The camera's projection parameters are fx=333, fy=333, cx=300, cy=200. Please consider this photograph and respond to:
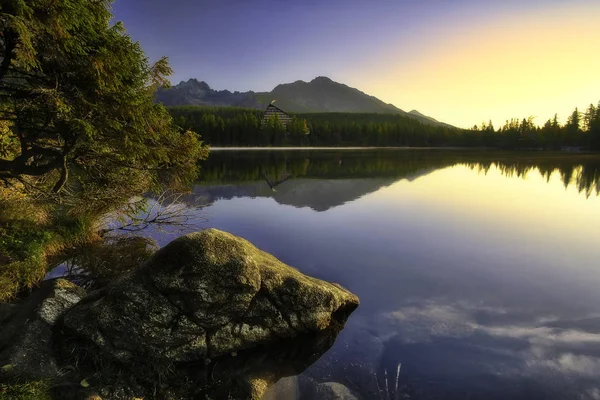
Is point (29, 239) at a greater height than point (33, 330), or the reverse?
point (29, 239)

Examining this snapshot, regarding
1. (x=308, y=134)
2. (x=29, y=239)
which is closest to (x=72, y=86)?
(x=29, y=239)

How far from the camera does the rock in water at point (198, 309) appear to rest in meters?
7.06

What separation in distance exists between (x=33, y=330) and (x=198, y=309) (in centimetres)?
323

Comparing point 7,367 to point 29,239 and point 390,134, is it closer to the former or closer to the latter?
point 29,239

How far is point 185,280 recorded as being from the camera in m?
7.53

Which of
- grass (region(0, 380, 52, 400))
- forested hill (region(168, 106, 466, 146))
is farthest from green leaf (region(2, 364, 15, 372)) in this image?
forested hill (region(168, 106, 466, 146))

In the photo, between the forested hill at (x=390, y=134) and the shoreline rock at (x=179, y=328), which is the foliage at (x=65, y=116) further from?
the forested hill at (x=390, y=134)

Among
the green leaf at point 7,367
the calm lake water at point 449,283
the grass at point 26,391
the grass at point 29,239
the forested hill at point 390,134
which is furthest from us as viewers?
the forested hill at point 390,134

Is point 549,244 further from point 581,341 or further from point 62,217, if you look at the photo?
point 62,217

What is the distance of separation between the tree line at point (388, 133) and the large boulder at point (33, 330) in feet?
393

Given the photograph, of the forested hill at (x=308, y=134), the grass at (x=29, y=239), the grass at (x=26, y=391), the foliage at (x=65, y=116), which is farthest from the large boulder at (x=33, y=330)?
the forested hill at (x=308, y=134)

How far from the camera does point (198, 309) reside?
7.57 metres

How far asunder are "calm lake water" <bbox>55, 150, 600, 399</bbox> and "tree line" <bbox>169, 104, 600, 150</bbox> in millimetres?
110091

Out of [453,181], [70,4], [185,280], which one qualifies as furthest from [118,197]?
[453,181]
